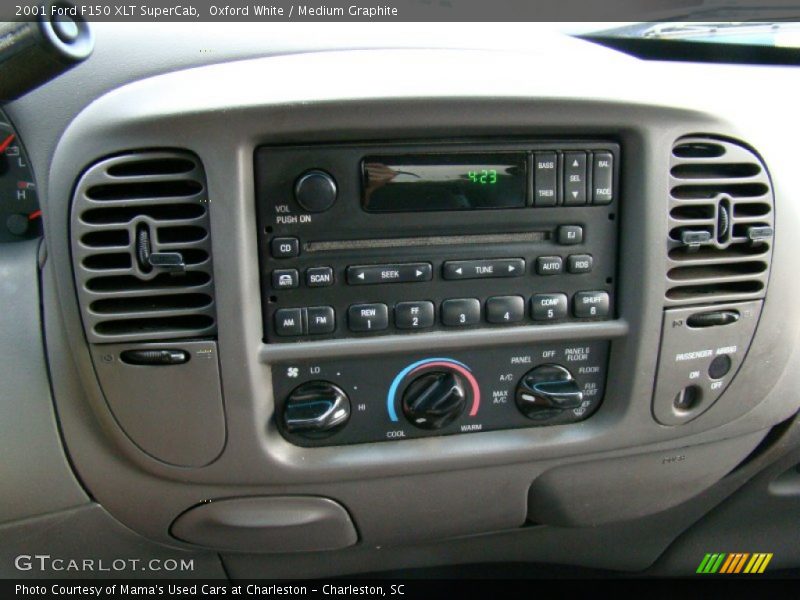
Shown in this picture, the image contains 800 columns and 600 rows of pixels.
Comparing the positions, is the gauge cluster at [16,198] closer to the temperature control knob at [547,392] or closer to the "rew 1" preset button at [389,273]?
the "rew 1" preset button at [389,273]

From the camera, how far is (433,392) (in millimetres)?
1199

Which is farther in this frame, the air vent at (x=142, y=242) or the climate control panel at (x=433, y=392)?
the climate control panel at (x=433, y=392)

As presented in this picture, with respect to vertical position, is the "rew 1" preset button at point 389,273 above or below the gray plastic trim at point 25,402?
above

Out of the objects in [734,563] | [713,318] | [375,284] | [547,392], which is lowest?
[734,563]

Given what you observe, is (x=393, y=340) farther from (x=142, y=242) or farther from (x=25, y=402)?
(x=25, y=402)

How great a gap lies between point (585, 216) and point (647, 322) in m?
0.23

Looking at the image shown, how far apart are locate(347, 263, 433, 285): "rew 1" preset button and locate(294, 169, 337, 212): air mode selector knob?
119mm

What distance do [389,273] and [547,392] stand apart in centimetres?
38

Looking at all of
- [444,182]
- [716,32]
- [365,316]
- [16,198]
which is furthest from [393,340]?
[716,32]

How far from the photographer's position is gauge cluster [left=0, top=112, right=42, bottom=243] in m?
1.17

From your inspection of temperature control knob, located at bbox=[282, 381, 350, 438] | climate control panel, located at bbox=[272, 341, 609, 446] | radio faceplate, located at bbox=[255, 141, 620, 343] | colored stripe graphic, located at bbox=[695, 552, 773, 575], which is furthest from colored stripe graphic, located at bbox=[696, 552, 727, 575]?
temperature control knob, located at bbox=[282, 381, 350, 438]

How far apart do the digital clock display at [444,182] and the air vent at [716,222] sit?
0.29 m

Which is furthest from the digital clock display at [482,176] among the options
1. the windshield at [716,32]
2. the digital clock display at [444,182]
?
the windshield at [716,32]

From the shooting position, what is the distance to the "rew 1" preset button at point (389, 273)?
1.12 metres
